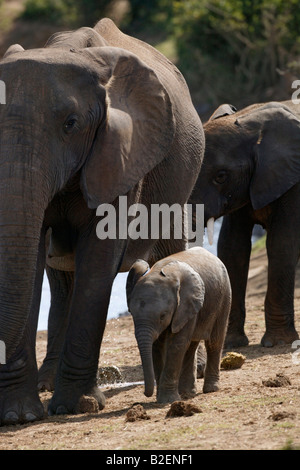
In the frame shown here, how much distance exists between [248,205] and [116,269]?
3.54 metres

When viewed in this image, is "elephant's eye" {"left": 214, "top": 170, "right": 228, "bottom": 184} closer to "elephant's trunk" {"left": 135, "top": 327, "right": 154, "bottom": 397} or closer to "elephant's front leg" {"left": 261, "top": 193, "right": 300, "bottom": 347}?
"elephant's front leg" {"left": 261, "top": 193, "right": 300, "bottom": 347}

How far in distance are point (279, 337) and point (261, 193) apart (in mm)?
1321

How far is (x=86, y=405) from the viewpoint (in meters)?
7.05

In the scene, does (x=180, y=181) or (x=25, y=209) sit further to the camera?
(x=180, y=181)

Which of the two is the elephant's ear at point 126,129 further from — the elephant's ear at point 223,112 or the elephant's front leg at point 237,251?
the elephant's ear at point 223,112

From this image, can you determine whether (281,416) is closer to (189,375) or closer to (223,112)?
(189,375)

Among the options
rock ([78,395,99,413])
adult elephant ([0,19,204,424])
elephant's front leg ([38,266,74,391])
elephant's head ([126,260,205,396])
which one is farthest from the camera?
elephant's front leg ([38,266,74,391])

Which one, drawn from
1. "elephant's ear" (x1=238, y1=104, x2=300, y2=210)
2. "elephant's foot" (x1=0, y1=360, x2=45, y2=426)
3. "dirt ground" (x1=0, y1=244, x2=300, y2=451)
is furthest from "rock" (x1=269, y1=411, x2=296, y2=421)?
"elephant's ear" (x1=238, y1=104, x2=300, y2=210)

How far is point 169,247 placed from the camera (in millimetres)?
8734

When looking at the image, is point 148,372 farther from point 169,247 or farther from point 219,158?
point 219,158

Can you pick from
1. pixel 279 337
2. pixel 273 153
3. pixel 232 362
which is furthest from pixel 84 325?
pixel 273 153

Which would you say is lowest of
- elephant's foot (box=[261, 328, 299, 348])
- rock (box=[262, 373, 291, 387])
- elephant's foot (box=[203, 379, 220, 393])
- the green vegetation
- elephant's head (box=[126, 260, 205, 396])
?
elephant's foot (box=[203, 379, 220, 393])

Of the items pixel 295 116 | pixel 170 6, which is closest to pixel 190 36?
pixel 170 6

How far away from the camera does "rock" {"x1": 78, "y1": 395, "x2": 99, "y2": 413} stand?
23.1 ft
